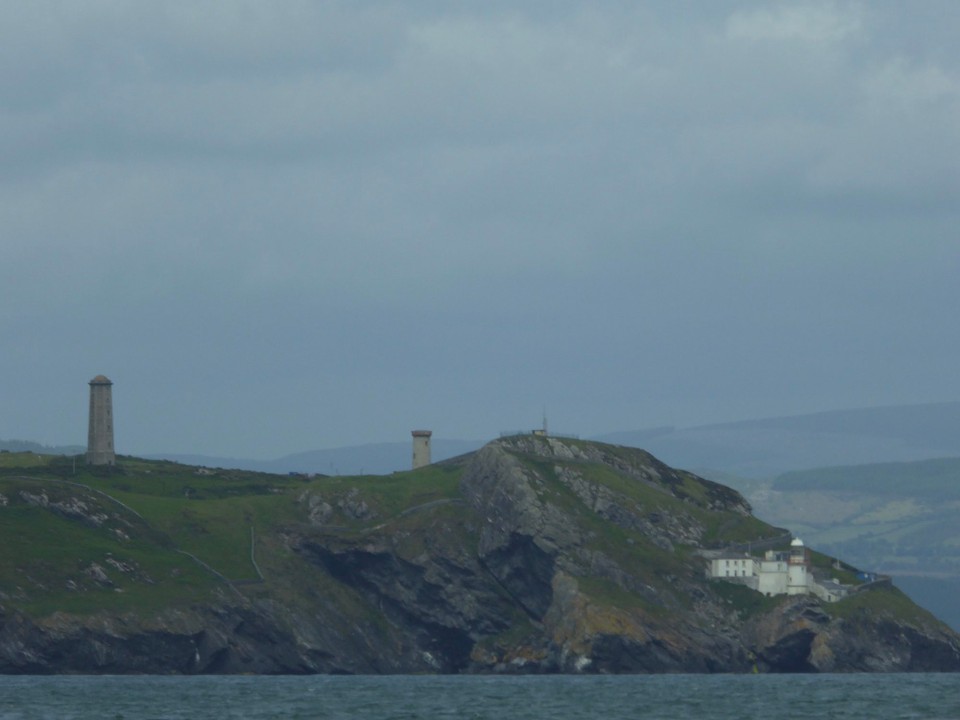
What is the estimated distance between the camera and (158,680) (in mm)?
187750

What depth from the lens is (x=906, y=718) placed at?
141125 millimetres

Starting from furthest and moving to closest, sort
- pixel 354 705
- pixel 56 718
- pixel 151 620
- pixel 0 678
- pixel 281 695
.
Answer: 1. pixel 151 620
2. pixel 0 678
3. pixel 281 695
4. pixel 354 705
5. pixel 56 718

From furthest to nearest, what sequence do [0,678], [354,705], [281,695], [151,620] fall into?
1. [151,620]
2. [0,678]
3. [281,695]
4. [354,705]

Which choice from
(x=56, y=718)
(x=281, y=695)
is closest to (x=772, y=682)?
(x=281, y=695)

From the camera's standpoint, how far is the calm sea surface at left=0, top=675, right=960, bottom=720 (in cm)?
14525

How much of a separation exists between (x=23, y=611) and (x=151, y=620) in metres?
12.6

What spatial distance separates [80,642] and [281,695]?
33.9m

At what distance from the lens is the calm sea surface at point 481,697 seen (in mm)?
145250

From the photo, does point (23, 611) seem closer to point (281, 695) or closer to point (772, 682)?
point (281, 695)

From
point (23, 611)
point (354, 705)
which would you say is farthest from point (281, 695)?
point (23, 611)

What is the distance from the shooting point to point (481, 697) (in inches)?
6560

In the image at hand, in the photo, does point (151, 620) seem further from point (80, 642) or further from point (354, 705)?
point (354, 705)

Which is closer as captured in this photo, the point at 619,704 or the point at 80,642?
the point at 619,704

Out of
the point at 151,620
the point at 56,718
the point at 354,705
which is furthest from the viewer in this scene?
the point at 151,620
